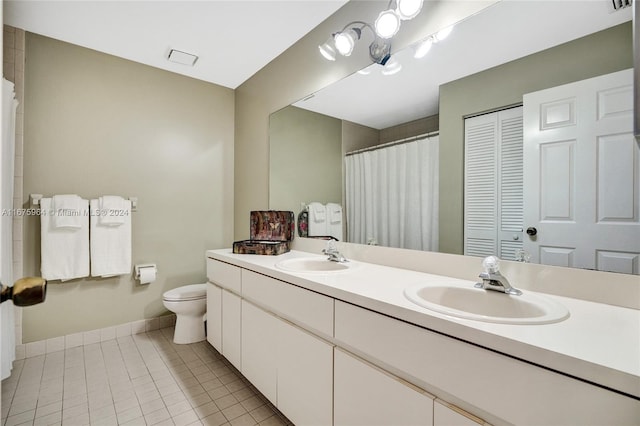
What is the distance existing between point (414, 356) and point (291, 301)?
2.14 ft

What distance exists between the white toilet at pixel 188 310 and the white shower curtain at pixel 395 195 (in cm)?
138

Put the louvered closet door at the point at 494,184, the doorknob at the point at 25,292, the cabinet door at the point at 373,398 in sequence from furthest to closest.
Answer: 1. the louvered closet door at the point at 494,184
2. the cabinet door at the point at 373,398
3. the doorknob at the point at 25,292

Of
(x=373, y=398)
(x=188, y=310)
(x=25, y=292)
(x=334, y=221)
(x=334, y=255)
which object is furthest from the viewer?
(x=188, y=310)

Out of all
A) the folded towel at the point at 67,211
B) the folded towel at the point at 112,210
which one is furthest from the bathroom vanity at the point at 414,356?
the folded towel at the point at 67,211

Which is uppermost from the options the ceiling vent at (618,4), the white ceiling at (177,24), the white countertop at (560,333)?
the white ceiling at (177,24)

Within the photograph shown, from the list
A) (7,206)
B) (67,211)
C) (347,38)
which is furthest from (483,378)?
(67,211)

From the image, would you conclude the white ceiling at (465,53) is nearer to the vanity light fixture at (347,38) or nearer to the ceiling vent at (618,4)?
the ceiling vent at (618,4)

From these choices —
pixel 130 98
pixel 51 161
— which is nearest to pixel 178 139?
pixel 130 98

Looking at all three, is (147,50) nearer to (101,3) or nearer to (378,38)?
(101,3)

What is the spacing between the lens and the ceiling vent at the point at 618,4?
993 mm

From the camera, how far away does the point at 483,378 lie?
2.61 ft

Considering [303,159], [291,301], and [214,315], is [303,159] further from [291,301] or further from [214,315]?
[214,315]

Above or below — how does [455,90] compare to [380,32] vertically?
below

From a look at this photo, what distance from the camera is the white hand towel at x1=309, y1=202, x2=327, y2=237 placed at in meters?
2.17
